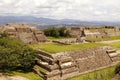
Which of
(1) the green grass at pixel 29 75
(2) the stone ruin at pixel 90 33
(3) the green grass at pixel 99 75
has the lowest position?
(3) the green grass at pixel 99 75

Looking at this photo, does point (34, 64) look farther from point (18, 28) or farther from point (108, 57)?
point (18, 28)

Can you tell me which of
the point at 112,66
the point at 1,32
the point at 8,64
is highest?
the point at 1,32

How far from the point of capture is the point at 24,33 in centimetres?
4544

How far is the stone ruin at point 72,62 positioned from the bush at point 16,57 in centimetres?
146

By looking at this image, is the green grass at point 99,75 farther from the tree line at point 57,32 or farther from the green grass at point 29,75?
the tree line at point 57,32

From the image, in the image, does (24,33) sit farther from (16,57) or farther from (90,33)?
(90,33)

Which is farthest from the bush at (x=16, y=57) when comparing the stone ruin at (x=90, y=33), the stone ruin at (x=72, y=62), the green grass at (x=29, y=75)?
the stone ruin at (x=90, y=33)

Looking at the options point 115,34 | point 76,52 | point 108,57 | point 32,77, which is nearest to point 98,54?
point 108,57

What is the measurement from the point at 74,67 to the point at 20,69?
802 cm

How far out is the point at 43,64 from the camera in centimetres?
2947

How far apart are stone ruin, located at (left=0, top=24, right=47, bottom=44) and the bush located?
38.9 feet

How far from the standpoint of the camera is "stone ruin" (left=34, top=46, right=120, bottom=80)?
2880cm

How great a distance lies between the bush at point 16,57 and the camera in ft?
92.2

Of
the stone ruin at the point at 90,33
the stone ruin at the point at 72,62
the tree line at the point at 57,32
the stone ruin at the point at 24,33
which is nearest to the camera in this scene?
the stone ruin at the point at 72,62
